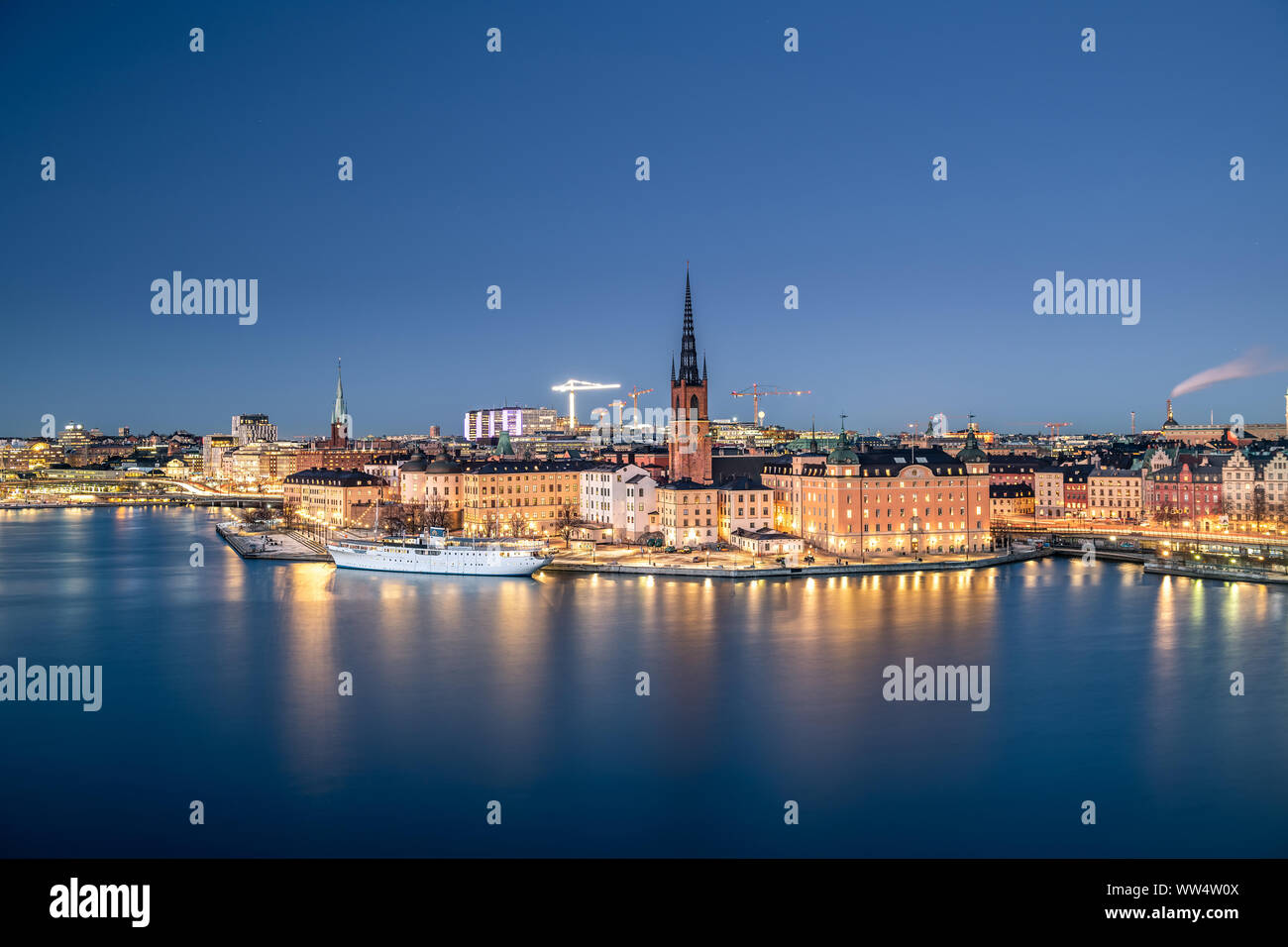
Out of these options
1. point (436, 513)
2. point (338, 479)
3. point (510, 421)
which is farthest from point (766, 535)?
point (510, 421)

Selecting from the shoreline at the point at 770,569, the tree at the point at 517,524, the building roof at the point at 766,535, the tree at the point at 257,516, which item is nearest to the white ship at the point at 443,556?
the shoreline at the point at 770,569

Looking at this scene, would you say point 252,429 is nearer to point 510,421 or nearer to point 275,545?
point 510,421

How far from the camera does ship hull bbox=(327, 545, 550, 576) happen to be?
19547mm

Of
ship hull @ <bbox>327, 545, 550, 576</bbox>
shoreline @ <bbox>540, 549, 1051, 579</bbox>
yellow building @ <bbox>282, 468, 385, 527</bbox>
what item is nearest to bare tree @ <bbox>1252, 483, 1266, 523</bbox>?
shoreline @ <bbox>540, 549, 1051, 579</bbox>

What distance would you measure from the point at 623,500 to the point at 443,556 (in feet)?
17.5

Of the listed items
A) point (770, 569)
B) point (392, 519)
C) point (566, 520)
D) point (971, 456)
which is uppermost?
point (971, 456)

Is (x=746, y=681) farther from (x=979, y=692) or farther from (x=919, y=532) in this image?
(x=919, y=532)

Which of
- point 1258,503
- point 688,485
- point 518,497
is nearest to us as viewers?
point 688,485

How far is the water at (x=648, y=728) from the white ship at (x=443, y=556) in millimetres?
2965

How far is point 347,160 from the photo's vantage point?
1307 cm

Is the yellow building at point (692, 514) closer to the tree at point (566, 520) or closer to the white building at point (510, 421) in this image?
the tree at point (566, 520)

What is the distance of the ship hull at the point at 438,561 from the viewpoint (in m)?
19.5

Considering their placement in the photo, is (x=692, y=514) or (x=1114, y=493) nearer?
(x=692, y=514)

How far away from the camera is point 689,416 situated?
2662 cm
